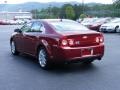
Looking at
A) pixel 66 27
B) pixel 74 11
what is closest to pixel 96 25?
pixel 66 27

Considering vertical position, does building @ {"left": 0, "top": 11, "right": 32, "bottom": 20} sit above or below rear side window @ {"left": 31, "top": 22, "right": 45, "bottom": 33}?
below

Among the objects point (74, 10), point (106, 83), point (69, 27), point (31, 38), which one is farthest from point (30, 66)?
point (74, 10)

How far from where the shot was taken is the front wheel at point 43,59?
979 centimetres

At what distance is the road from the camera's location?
786 centimetres

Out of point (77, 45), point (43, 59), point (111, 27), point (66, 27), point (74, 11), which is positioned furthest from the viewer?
point (74, 11)

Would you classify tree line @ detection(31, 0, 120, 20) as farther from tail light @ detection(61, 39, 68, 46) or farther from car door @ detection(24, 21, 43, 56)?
tail light @ detection(61, 39, 68, 46)

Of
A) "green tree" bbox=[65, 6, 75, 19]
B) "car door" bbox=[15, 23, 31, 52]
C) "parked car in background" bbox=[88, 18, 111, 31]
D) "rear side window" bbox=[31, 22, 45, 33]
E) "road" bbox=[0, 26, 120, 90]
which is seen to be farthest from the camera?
"green tree" bbox=[65, 6, 75, 19]

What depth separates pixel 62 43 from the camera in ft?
30.5

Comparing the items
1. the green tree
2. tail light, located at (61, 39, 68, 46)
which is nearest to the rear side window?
tail light, located at (61, 39, 68, 46)

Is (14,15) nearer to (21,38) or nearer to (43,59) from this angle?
(21,38)

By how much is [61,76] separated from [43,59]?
48.7 inches

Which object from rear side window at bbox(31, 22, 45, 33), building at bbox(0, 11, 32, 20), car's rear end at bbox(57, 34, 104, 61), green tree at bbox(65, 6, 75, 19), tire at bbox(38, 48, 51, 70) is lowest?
building at bbox(0, 11, 32, 20)

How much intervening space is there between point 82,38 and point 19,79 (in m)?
2.12

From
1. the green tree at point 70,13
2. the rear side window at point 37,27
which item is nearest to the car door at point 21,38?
the rear side window at point 37,27
